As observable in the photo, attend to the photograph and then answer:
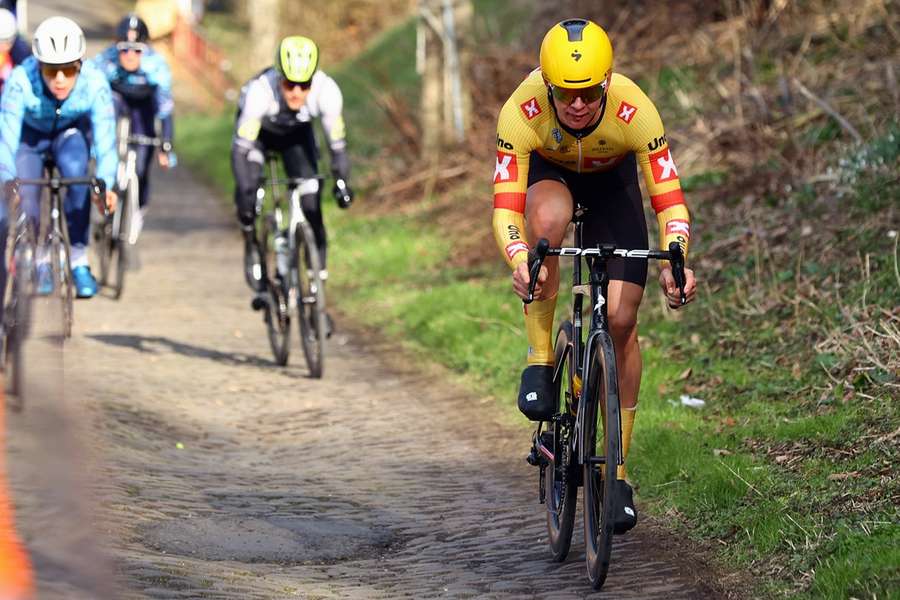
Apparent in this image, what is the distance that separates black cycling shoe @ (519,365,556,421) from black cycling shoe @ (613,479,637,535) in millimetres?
621

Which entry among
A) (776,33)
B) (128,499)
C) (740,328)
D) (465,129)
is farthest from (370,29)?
(128,499)

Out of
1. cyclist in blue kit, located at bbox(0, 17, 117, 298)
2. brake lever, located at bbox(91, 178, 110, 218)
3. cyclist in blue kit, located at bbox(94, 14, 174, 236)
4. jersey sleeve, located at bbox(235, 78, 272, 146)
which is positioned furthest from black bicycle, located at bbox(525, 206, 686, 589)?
cyclist in blue kit, located at bbox(94, 14, 174, 236)

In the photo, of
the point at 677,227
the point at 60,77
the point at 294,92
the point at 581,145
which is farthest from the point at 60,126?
the point at 677,227

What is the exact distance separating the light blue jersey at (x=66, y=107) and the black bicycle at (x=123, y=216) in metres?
4.02

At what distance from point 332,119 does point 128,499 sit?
13.9ft

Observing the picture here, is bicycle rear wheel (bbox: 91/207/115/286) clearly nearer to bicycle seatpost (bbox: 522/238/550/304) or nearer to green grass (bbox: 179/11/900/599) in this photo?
green grass (bbox: 179/11/900/599)

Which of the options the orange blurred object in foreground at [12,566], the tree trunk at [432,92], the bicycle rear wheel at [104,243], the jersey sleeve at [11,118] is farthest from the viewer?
the tree trunk at [432,92]

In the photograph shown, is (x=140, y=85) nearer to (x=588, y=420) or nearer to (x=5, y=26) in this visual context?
(x=5, y=26)

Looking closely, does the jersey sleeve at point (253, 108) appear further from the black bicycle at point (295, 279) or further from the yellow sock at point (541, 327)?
the yellow sock at point (541, 327)

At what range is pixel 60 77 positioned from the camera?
9781 millimetres

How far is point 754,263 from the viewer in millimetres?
10852

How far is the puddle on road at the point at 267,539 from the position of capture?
6.64 meters

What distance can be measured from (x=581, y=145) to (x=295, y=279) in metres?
4.93

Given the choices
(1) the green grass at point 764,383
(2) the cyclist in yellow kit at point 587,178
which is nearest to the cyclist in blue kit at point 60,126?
(1) the green grass at point 764,383
